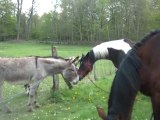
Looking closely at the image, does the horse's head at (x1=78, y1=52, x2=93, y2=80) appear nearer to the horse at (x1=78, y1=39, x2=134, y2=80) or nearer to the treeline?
the horse at (x1=78, y1=39, x2=134, y2=80)

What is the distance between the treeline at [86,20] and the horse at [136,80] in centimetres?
5272

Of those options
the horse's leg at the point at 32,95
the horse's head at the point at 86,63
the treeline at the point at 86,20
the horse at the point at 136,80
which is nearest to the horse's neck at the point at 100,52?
the horse's head at the point at 86,63

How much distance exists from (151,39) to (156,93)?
0.60 m

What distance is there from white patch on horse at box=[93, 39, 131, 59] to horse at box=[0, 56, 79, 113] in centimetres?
190

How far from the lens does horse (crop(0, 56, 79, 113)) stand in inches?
378

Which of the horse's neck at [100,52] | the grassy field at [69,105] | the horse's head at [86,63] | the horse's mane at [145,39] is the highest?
the horse's mane at [145,39]

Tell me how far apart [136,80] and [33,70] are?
658 centimetres

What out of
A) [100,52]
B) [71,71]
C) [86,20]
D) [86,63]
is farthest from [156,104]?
[86,20]

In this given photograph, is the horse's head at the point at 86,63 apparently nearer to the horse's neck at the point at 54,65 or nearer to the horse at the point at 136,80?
the horse's neck at the point at 54,65

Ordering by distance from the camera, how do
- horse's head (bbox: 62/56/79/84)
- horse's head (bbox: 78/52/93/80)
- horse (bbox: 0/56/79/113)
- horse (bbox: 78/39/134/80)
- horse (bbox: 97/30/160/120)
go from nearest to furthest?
horse (bbox: 97/30/160/120) < horse (bbox: 78/39/134/80) < horse's head (bbox: 78/52/93/80) < horse (bbox: 0/56/79/113) < horse's head (bbox: 62/56/79/84)

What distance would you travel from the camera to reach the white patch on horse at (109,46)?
24.4 feet

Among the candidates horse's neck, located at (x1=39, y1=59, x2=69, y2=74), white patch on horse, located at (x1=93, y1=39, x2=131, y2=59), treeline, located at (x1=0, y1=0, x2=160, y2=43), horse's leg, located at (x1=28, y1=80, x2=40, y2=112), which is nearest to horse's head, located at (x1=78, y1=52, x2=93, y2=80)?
white patch on horse, located at (x1=93, y1=39, x2=131, y2=59)

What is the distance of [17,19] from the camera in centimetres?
7094

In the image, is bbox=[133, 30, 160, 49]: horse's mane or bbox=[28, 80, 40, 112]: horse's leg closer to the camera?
bbox=[133, 30, 160, 49]: horse's mane
